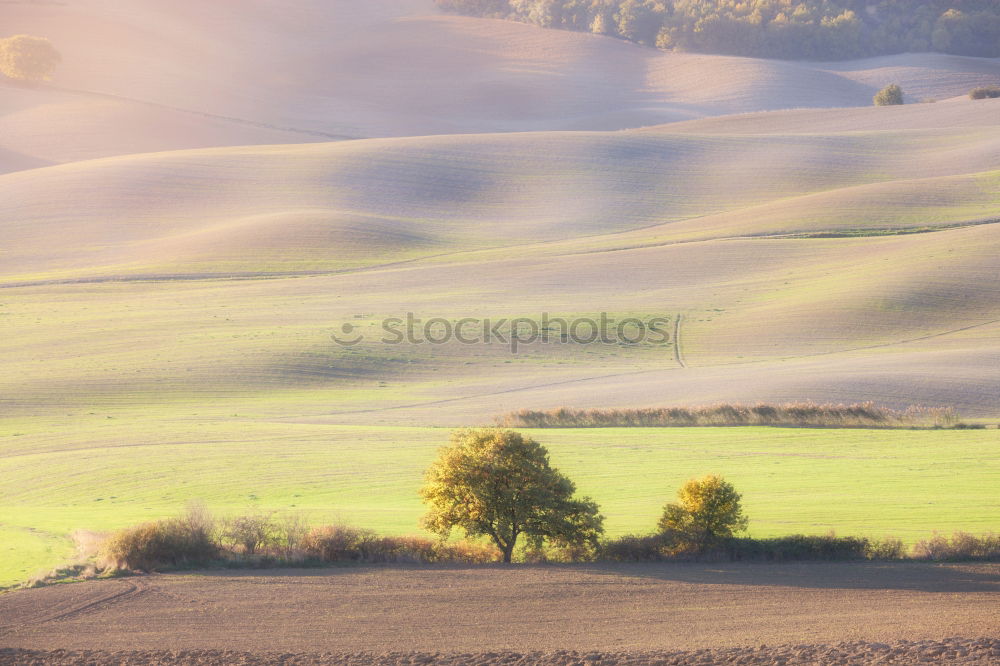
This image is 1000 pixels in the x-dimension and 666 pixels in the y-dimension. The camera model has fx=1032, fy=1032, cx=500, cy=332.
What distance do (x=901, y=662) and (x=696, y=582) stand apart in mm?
3130

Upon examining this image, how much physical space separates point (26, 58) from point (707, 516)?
96024 millimetres

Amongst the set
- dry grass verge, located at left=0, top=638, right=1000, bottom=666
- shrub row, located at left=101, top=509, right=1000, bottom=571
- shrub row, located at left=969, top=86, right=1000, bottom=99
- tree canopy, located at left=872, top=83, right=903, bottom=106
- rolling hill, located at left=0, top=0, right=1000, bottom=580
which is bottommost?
dry grass verge, located at left=0, top=638, right=1000, bottom=666

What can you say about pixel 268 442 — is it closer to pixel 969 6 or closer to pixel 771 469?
pixel 771 469

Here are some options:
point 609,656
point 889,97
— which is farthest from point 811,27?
point 609,656

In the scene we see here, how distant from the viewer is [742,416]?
25750mm

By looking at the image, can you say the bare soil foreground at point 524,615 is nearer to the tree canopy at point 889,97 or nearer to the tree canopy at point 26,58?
the tree canopy at point 889,97

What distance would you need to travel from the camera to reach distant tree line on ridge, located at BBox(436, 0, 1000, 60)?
10938 centimetres

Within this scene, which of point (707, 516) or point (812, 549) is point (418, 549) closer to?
point (707, 516)

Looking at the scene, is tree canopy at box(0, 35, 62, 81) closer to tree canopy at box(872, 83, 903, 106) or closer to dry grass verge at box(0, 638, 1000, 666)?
tree canopy at box(872, 83, 903, 106)

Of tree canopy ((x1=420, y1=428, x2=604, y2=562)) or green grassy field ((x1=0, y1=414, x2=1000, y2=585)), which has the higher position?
tree canopy ((x1=420, y1=428, x2=604, y2=562))

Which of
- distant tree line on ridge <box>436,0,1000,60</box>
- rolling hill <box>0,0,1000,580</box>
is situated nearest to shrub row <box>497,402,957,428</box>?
rolling hill <box>0,0,1000,580</box>

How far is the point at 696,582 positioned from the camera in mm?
13250

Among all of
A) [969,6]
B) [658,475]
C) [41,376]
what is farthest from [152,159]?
[969,6]

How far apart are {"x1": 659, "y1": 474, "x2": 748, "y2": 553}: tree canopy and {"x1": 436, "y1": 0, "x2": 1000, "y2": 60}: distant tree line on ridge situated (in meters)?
102
